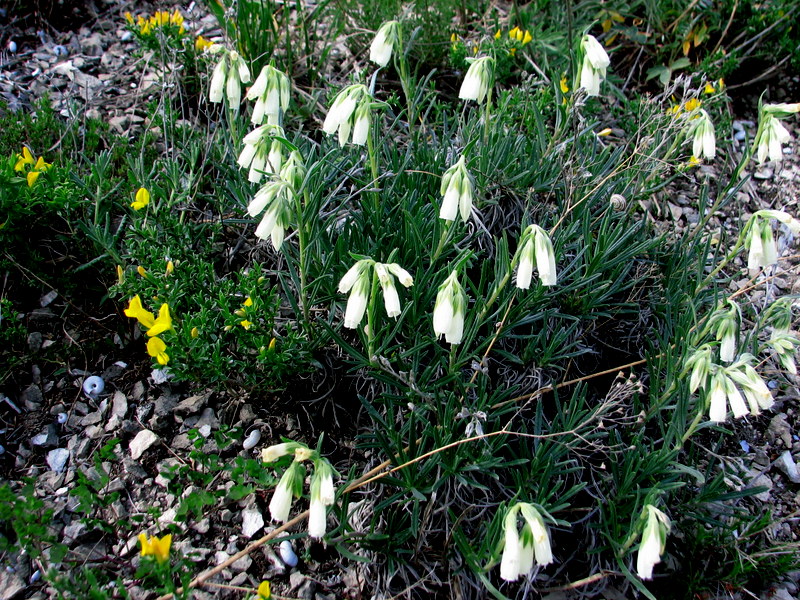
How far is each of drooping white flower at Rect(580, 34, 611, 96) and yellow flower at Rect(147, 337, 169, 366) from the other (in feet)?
5.96

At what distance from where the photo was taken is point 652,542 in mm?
1775

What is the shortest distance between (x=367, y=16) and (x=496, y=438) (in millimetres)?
2921

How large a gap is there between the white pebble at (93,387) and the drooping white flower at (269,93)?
3.92 ft

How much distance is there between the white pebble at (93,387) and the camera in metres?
2.59

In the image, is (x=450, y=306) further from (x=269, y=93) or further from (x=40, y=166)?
(x=40, y=166)

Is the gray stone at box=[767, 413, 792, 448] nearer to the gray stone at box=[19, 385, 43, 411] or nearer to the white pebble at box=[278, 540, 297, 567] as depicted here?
the white pebble at box=[278, 540, 297, 567]

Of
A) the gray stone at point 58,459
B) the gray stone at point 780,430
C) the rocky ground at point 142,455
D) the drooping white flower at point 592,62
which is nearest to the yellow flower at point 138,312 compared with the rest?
the rocky ground at point 142,455

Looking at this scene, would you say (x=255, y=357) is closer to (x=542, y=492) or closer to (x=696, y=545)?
(x=542, y=492)

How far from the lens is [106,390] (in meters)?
2.62

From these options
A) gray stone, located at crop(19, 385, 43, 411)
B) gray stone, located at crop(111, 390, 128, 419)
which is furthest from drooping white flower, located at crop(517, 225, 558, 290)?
gray stone, located at crop(19, 385, 43, 411)

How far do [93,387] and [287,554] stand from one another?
1.03m

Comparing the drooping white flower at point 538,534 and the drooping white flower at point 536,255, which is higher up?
the drooping white flower at point 536,255

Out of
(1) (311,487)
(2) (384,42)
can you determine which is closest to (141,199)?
(2) (384,42)

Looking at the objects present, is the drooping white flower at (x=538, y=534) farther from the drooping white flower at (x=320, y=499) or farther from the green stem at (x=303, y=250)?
the green stem at (x=303, y=250)
